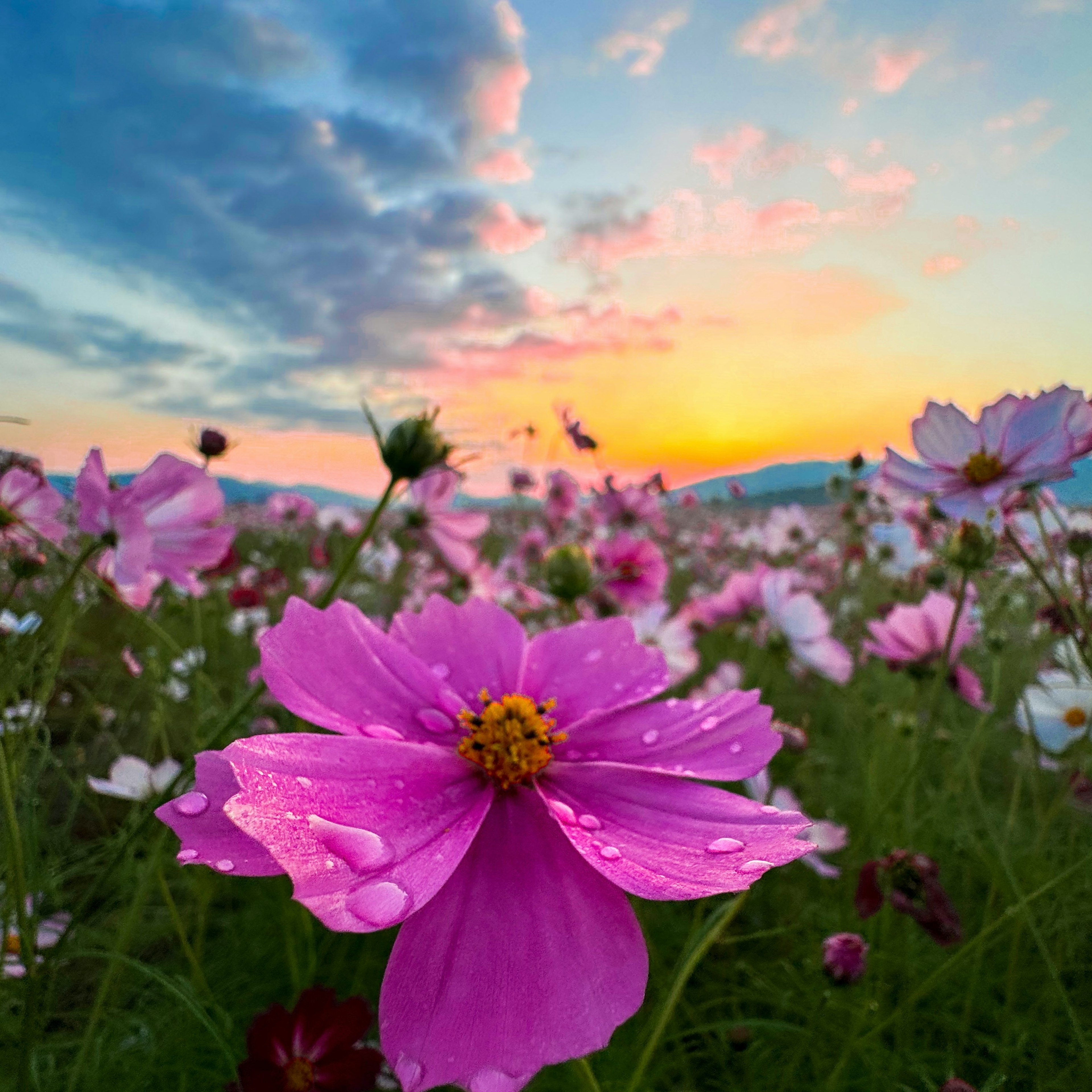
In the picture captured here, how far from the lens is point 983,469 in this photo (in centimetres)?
68

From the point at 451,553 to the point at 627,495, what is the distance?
85cm

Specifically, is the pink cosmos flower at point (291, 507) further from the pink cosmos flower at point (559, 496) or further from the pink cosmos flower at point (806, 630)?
the pink cosmos flower at point (806, 630)

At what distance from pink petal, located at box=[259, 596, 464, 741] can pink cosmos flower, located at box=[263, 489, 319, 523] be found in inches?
93.7

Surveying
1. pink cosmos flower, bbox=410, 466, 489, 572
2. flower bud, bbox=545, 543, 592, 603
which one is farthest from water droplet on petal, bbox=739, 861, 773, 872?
pink cosmos flower, bbox=410, 466, 489, 572

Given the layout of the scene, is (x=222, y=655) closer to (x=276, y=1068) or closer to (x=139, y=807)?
(x=139, y=807)

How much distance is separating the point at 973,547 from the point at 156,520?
2.69 feet

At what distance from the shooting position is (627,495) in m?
1.83

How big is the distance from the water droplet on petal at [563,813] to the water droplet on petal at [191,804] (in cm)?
14

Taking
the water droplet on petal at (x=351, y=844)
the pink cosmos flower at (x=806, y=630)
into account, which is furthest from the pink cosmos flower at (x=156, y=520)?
the pink cosmos flower at (x=806, y=630)

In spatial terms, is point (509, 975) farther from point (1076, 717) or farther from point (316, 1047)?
point (1076, 717)

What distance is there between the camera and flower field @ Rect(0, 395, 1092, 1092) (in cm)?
28

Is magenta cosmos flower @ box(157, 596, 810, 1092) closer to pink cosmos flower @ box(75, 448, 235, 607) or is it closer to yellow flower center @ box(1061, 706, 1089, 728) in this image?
pink cosmos flower @ box(75, 448, 235, 607)

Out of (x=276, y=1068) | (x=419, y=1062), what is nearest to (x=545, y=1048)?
(x=419, y=1062)

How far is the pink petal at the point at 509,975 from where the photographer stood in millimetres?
251
